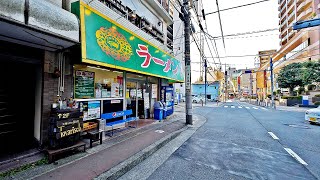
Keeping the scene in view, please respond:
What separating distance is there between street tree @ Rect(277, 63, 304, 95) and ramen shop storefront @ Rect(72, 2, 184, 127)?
32.1 metres

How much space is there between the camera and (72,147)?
4320mm

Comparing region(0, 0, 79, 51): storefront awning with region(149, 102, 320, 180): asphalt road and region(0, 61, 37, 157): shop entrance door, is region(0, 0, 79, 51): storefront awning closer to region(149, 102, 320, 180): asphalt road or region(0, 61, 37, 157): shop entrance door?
region(0, 61, 37, 157): shop entrance door

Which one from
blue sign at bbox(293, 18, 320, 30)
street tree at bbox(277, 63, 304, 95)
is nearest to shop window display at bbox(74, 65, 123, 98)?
blue sign at bbox(293, 18, 320, 30)

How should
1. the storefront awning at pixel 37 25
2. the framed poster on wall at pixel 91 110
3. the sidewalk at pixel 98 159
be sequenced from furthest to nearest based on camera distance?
the framed poster on wall at pixel 91 110 → the sidewalk at pixel 98 159 → the storefront awning at pixel 37 25

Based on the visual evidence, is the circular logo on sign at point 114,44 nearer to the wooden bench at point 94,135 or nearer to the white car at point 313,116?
the wooden bench at point 94,135

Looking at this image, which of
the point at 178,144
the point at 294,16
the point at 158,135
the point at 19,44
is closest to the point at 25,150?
the point at 19,44

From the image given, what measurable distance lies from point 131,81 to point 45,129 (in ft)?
16.4

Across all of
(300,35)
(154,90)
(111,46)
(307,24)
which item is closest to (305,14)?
(300,35)

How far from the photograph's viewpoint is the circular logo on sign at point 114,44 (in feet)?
17.3

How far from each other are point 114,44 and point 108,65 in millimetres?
930

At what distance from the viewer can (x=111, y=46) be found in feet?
18.6

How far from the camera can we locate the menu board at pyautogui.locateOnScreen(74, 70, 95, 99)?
5576 mm

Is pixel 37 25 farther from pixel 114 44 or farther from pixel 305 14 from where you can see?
pixel 305 14

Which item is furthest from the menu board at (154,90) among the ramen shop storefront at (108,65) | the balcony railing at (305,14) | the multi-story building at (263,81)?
the balcony railing at (305,14)
